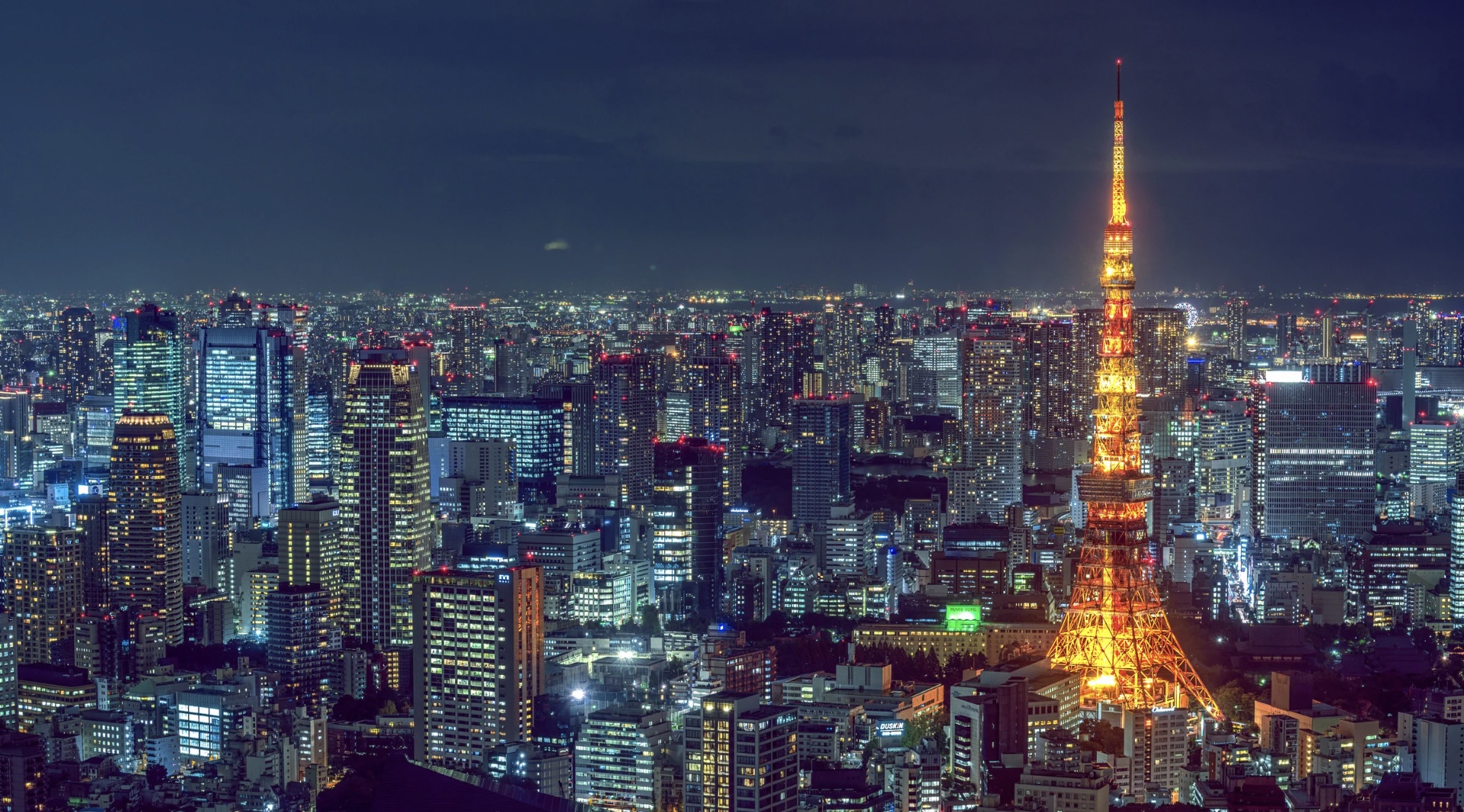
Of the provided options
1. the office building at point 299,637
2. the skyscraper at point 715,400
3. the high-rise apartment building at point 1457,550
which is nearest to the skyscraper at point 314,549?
the office building at point 299,637

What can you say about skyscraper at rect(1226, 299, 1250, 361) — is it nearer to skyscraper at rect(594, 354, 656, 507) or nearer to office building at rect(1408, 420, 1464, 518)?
office building at rect(1408, 420, 1464, 518)

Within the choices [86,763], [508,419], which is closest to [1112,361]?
[86,763]

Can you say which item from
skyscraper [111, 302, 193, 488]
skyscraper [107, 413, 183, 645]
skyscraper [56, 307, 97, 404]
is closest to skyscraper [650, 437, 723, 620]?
skyscraper [107, 413, 183, 645]

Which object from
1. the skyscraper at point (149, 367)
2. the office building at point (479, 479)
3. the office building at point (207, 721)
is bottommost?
the office building at point (207, 721)

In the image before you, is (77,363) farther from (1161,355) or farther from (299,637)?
(1161,355)

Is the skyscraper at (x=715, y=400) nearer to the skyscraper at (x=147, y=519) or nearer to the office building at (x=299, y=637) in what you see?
the skyscraper at (x=147, y=519)

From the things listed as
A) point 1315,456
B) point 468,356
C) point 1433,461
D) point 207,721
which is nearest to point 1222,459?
point 1315,456
